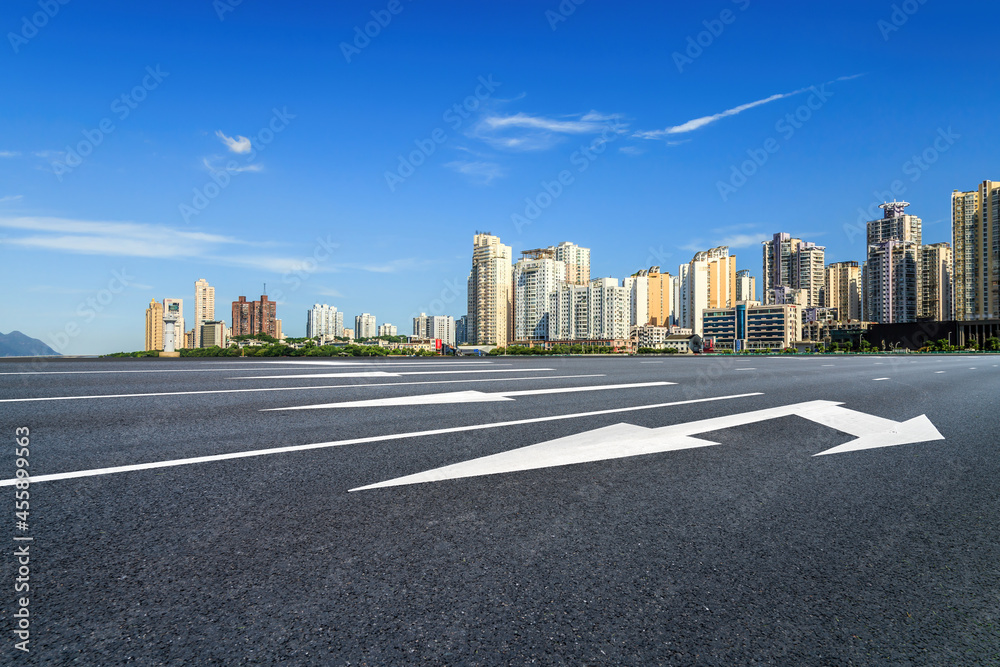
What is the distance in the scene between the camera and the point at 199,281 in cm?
7356

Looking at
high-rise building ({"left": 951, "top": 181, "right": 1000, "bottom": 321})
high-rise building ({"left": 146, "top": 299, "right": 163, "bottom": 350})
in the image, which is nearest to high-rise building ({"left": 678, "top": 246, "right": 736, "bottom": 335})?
high-rise building ({"left": 951, "top": 181, "right": 1000, "bottom": 321})

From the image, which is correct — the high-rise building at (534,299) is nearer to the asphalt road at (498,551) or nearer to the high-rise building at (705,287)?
the high-rise building at (705,287)

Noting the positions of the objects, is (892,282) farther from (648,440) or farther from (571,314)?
(648,440)

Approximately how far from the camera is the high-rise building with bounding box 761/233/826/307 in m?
189

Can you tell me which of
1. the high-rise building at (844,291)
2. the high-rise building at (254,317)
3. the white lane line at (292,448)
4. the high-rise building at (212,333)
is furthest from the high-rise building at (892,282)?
the white lane line at (292,448)

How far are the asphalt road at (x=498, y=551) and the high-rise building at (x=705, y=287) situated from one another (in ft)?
615

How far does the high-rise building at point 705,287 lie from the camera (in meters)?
185

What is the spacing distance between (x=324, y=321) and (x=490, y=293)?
168ft

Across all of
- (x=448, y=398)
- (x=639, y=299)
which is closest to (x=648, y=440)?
(x=448, y=398)

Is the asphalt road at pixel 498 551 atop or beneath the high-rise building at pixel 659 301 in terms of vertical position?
beneath

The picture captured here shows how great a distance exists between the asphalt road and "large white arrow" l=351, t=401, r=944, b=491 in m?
0.06

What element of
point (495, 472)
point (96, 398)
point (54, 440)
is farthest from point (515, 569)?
point (96, 398)

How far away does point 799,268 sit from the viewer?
632ft

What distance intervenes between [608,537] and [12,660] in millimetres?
2030
